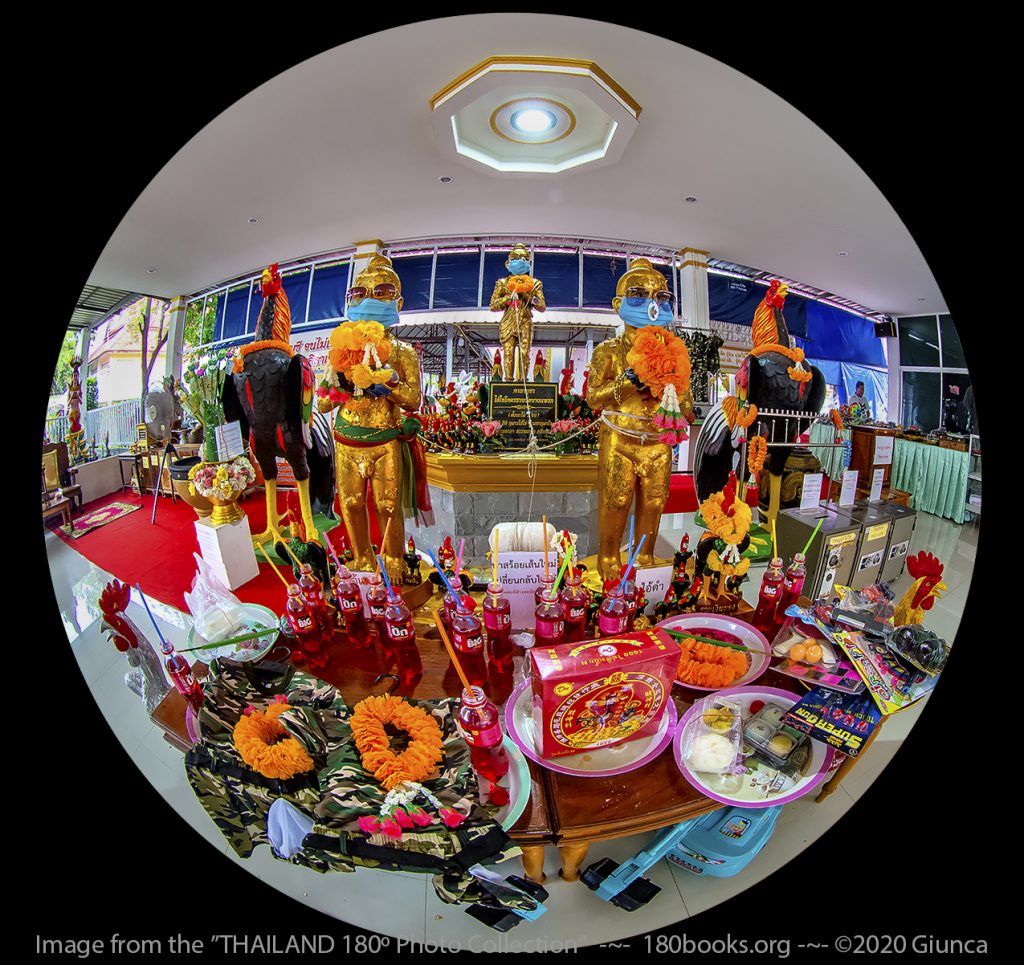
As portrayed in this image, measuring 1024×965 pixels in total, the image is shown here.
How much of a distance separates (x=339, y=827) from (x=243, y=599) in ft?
2.83

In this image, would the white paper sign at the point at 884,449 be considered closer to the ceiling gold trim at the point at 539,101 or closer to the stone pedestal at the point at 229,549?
the ceiling gold trim at the point at 539,101

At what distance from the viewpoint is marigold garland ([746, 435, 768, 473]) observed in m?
1.69

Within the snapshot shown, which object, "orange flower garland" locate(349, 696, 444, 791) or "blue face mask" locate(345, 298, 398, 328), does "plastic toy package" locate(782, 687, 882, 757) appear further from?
"blue face mask" locate(345, 298, 398, 328)

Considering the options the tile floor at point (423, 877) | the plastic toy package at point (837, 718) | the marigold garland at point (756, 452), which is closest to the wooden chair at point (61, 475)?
the tile floor at point (423, 877)

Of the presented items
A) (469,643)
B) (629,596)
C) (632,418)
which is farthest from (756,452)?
(469,643)

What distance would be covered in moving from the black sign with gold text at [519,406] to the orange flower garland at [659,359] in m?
0.32

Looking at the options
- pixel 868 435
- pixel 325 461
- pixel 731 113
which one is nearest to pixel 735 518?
pixel 868 435

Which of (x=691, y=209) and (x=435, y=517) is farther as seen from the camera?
(x=435, y=517)

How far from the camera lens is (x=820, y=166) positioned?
4.25 ft

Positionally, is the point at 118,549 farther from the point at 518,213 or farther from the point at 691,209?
the point at 691,209

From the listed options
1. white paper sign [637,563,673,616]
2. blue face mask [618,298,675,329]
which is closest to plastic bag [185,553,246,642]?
white paper sign [637,563,673,616]

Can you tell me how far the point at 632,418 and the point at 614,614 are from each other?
2.56 feet

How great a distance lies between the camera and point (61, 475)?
4.56ft

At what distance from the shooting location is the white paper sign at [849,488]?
5.30 feet
